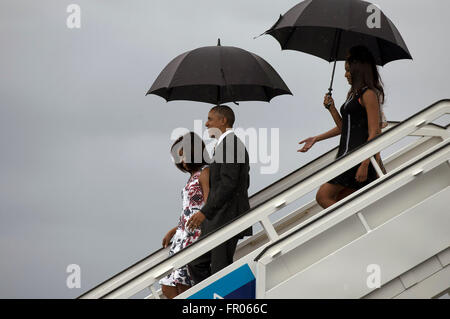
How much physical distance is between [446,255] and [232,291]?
1.51 metres

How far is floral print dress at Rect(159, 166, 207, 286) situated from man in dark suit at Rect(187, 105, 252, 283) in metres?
0.24

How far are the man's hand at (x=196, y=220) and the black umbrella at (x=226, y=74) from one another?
1.42 metres

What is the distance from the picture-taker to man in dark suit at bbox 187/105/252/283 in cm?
566

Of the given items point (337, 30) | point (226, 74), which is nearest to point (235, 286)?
point (226, 74)

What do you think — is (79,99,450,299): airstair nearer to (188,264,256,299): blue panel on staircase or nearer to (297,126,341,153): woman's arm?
(188,264,256,299): blue panel on staircase

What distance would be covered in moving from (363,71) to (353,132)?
1.58 ft

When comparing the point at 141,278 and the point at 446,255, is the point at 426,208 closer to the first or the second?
the point at 446,255

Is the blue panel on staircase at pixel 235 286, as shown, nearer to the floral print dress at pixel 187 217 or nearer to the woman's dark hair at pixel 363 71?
the floral print dress at pixel 187 217

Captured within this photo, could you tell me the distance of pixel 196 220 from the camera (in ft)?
18.7

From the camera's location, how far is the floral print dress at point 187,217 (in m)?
6.09

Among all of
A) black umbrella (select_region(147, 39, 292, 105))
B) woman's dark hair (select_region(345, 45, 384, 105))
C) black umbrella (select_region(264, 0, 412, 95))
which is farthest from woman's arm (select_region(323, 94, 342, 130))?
black umbrella (select_region(147, 39, 292, 105))

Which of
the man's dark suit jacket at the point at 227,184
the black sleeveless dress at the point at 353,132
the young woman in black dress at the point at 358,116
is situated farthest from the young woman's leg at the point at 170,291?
the black sleeveless dress at the point at 353,132
